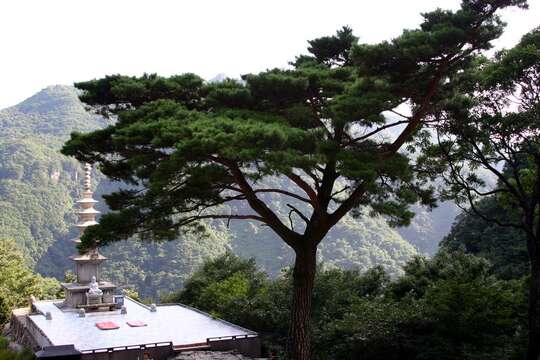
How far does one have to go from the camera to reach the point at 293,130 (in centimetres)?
916

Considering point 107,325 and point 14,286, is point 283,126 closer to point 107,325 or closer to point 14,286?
point 107,325

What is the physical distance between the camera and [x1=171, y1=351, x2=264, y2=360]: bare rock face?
1141 cm

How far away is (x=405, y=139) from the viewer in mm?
10930

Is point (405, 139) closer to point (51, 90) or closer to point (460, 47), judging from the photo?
point (460, 47)

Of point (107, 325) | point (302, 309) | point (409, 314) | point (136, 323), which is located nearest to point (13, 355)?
point (302, 309)

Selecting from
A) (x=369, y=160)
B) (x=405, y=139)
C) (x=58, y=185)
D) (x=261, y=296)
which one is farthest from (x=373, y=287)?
(x=58, y=185)

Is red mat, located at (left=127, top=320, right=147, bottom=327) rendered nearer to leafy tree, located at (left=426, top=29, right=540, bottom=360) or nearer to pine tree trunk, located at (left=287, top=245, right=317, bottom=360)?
pine tree trunk, located at (left=287, top=245, right=317, bottom=360)

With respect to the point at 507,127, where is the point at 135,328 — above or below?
below

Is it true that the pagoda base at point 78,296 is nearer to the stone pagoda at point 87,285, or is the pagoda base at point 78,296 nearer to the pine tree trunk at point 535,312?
the stone pagoda at point 87,285

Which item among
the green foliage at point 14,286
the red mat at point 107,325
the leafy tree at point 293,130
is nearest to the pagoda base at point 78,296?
the red mat at point 107,325

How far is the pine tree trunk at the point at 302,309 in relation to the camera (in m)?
10.7

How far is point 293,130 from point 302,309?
Result: 134 inches

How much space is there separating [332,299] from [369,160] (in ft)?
22.2

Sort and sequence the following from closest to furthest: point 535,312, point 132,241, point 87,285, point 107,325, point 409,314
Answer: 1. point 535,312
2. point 409,314
3. point 107,325
4. point 87,285
5. point 132,241
